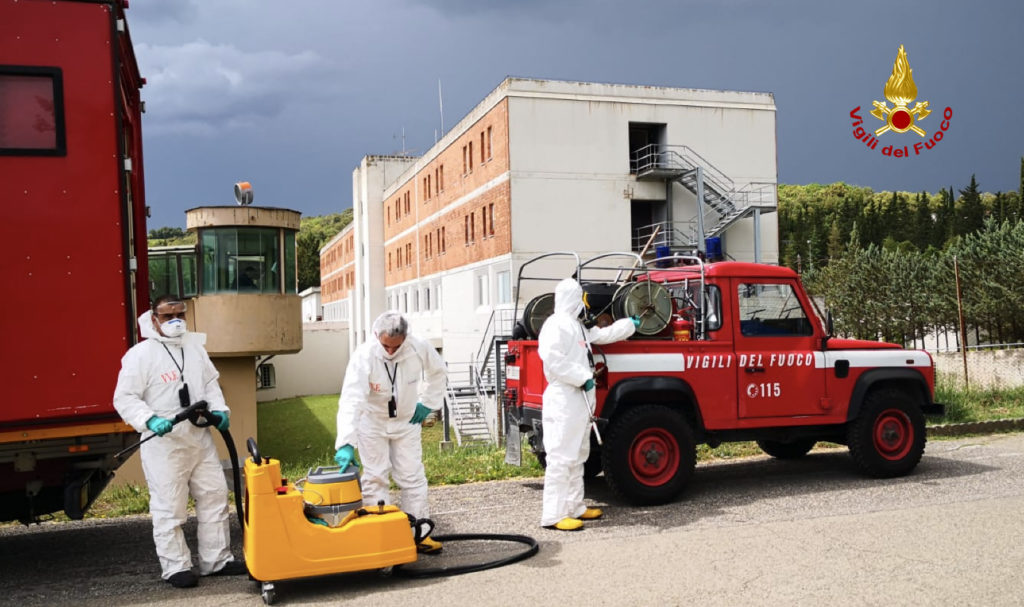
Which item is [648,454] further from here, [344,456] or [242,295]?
[242,295]

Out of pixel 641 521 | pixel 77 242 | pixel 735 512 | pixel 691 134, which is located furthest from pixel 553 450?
pixel 691 134

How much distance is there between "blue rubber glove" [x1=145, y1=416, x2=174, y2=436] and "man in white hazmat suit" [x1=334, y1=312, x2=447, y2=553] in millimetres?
1355

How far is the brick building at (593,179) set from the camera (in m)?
35.1

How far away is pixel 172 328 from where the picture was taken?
22.3ft

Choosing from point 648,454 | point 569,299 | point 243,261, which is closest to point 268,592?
point 569,299

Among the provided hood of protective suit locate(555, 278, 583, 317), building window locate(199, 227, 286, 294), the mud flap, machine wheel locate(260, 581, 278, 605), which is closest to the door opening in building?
building window locate(199, 227, 286, 294)

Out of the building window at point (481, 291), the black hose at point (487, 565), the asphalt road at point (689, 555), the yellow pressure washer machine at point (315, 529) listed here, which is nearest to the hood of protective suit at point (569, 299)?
the asphalt road at point (689, 555)

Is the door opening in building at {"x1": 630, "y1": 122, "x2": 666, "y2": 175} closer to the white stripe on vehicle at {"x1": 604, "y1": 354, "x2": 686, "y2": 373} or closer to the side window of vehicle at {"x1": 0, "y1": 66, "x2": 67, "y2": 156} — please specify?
the white stripe on vehicle at {"x1": 604, "y1": 354, "x2": 686, "y2": 373}

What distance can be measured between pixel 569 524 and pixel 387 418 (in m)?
1.94

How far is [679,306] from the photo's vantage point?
10.1 metres

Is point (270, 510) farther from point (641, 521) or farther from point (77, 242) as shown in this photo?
point (641, 521)

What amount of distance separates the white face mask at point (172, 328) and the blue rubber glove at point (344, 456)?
1.52 meters

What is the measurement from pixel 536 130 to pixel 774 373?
26.4 m

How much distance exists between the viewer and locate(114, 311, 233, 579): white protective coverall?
6.58 meters
